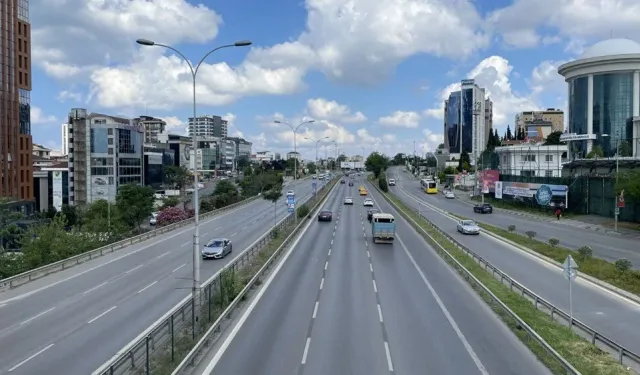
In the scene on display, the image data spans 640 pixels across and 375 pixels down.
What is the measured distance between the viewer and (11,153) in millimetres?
76000

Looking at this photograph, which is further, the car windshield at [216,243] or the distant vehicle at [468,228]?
the distant vehicle at [468,228]

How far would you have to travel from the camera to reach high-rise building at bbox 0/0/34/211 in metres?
74.1

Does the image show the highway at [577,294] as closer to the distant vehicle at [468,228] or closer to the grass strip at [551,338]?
the grass strip at [551,338]

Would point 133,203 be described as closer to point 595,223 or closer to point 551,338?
point 595,223


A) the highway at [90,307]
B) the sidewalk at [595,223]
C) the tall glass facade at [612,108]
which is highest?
the tall glass facade at [612,108]

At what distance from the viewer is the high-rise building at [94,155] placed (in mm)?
101562

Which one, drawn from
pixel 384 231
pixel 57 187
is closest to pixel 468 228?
pixel 384 231

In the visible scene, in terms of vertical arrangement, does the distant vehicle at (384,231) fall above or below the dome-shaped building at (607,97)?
below

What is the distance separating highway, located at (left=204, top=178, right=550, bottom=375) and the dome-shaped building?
258 ft

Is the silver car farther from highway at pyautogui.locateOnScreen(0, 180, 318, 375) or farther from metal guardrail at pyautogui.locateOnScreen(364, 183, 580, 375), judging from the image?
metal guardrail at pyautogui.locateOnScreen(364, 183, 580, 375)

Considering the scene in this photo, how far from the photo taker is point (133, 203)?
60969 mm

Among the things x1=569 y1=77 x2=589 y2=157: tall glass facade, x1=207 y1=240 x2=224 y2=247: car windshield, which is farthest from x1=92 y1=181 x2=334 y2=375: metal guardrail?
x1=569 y1=77 x2=589 y2=157: tall glass facade

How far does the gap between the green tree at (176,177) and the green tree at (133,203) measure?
67.0 m

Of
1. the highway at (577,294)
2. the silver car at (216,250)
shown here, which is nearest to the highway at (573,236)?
the highway at (577,294)
